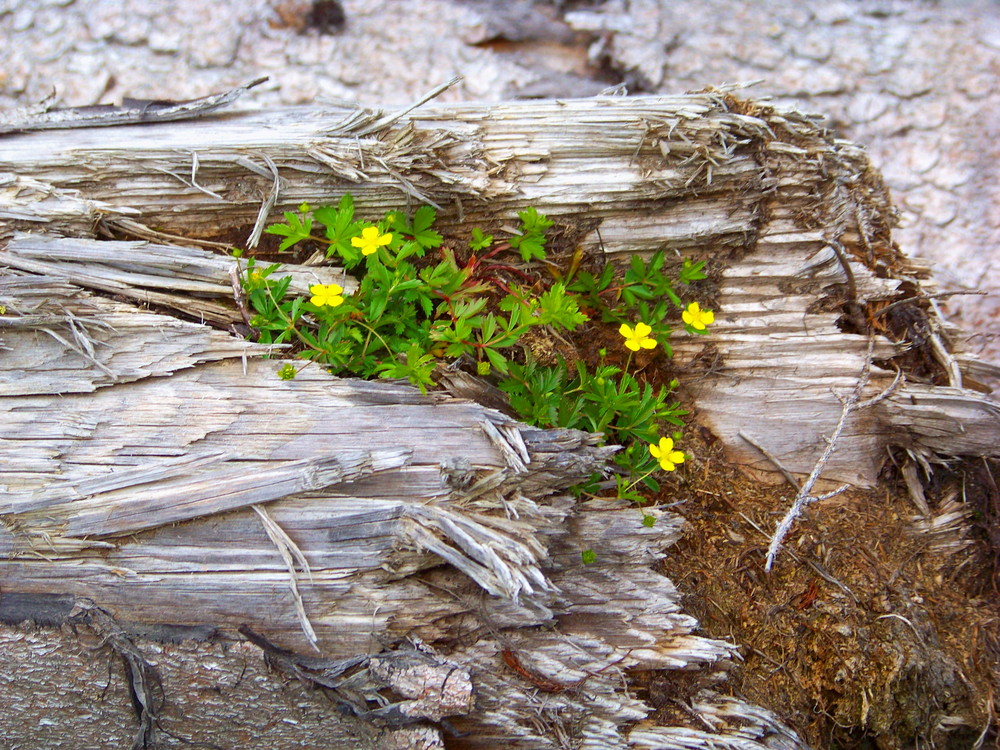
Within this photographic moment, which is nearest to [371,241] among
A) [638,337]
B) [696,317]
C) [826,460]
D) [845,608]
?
[638,337]

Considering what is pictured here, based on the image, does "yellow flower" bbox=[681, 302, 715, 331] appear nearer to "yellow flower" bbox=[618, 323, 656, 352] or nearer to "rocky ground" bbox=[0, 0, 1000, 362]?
"yellow flower" bbox=[618, 323, 656, 352]

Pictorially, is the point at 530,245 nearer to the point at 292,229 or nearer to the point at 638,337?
the point at 638,337

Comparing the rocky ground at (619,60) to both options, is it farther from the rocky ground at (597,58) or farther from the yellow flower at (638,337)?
the yellow flower at (638,337)

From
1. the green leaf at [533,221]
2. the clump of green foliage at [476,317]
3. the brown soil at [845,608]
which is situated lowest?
the brown soil at [845,608]

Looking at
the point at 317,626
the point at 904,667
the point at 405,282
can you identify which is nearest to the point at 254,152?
the point at 405,282

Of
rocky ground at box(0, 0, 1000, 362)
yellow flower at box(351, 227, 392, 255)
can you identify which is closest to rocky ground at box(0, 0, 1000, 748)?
rocky ground at box(0, 0, 1000, 362)

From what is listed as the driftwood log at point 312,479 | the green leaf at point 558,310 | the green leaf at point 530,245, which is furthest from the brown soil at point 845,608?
the green leaf at point 530,245
